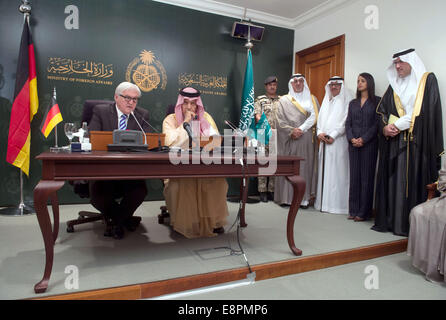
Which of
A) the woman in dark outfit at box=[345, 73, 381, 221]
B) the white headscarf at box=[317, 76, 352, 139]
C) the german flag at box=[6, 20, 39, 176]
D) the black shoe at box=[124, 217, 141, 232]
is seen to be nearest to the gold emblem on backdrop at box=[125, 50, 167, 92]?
the german flag at box=[6, 20, 39, 176]

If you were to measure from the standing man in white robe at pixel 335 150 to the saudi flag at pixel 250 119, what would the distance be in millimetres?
737

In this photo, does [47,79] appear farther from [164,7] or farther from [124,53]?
[164,7]

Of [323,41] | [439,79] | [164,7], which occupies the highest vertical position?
[164,7]

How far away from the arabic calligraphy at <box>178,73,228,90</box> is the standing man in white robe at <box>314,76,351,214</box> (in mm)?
1629

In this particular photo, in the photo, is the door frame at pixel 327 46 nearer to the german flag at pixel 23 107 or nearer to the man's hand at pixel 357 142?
the man's hand at pixel 357 142

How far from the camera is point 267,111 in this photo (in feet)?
15.0

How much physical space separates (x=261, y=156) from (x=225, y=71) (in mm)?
3059

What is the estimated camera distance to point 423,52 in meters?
3.32

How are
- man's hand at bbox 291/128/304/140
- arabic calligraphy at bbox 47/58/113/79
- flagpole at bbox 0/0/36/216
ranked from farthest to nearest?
man's hand at bbox 291/128/304/140
arabic calligraphy at bbox 47/58/113/79
flagpole at bbox 0/0/36/216

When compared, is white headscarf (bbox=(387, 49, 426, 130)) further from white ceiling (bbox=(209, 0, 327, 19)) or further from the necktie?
the necktie

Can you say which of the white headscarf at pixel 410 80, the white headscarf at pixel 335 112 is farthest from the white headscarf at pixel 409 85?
the white headscarf at pixel 335 112

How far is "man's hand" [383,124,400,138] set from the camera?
309 centimetres
